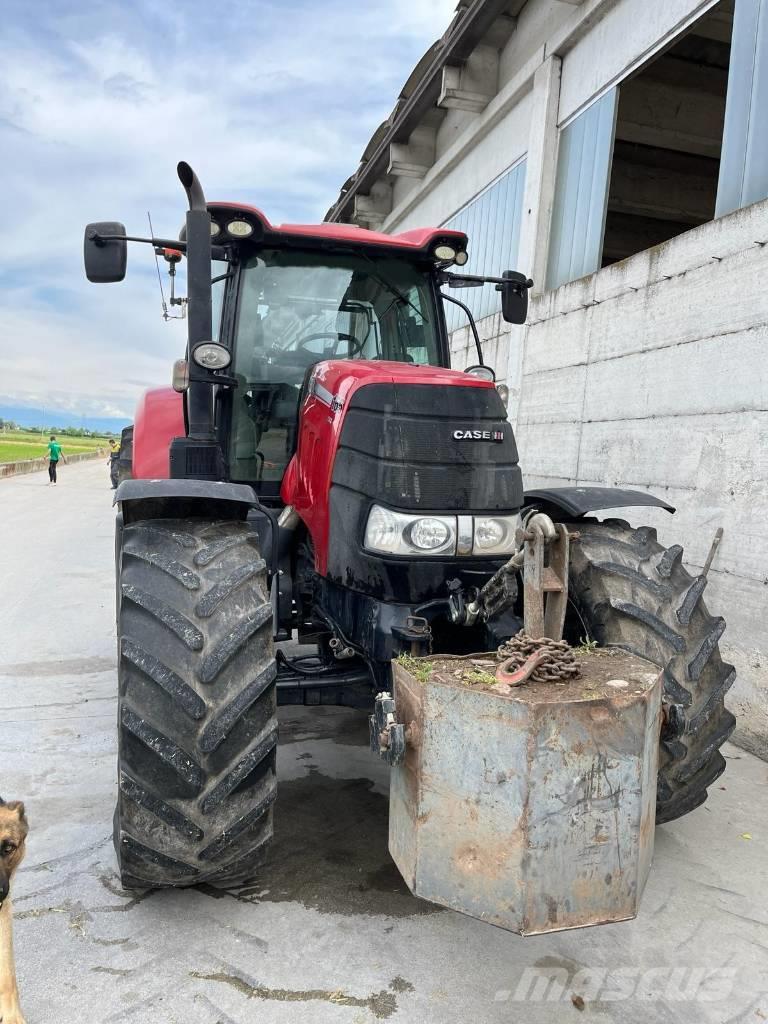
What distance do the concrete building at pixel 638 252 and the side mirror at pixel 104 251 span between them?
3.32 meters

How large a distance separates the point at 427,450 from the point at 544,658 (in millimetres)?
931

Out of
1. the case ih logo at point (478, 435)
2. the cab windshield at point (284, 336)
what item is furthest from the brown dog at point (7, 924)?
the cab windshield at point (284, 336)

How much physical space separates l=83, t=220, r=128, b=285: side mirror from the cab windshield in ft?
1.87

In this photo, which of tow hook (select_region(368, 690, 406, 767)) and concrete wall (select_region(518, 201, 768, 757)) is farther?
concrete wall (select_region(518, 201, 768, 757))

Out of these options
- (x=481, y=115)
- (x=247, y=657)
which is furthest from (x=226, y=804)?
(x=481, y=115)

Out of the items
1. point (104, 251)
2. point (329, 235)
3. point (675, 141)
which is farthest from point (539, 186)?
point (104, 251)

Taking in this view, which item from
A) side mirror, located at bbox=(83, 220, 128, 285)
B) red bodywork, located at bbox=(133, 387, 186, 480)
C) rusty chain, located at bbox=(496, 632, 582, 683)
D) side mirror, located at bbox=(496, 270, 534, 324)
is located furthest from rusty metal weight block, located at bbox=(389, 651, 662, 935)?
red bodywork, located at bbox=(133, 387, 186, 480)

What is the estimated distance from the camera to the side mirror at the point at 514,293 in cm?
397

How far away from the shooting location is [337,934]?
249 cm

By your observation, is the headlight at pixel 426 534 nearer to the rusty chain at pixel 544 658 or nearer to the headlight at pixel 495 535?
the headlight at pixel 495 535

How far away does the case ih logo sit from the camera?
276 cm

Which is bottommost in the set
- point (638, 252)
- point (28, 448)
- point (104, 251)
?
point (28, 448)

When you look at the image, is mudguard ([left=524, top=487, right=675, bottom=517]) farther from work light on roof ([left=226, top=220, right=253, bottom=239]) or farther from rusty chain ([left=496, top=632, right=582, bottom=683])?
work light on roof ([left=226, top=220, right=253, bottom=239])

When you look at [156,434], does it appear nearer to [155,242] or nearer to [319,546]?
[155,242]
